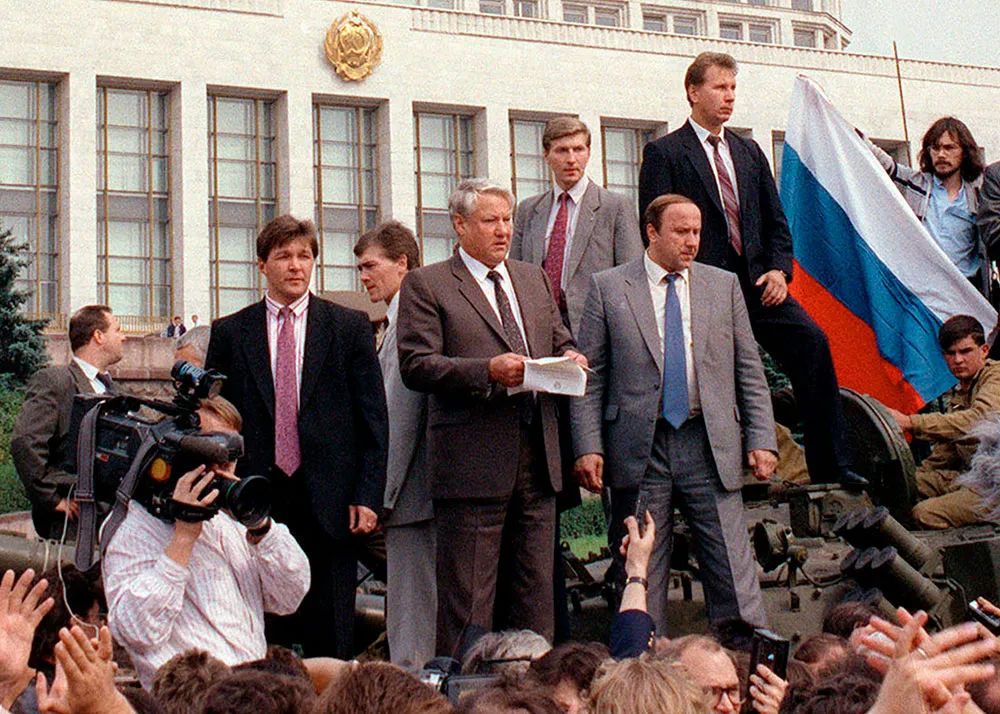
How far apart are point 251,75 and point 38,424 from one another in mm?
35099

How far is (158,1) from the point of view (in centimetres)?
4150

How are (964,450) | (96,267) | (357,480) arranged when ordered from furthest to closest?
(96,267), (964,450), (357,480)

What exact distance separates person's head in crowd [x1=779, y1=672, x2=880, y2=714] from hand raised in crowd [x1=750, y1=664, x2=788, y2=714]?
51cm

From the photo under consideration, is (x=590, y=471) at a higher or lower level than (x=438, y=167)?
lower

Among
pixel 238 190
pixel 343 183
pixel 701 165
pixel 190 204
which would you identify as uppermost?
pixel 343 183

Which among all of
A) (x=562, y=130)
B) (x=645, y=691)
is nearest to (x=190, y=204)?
(x=562, y=130)

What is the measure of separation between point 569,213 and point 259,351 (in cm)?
187

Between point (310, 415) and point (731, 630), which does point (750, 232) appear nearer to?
point (731, 630)

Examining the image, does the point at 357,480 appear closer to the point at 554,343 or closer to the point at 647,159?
the point at 554,343

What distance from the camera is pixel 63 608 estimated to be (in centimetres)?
532

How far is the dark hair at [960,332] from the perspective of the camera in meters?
8.34

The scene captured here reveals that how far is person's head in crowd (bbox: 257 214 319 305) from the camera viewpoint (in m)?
6.92

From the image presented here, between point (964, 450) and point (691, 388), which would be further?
point (964, 450)

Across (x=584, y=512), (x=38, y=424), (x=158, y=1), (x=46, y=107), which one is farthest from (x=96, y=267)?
(x=38, y=424)
